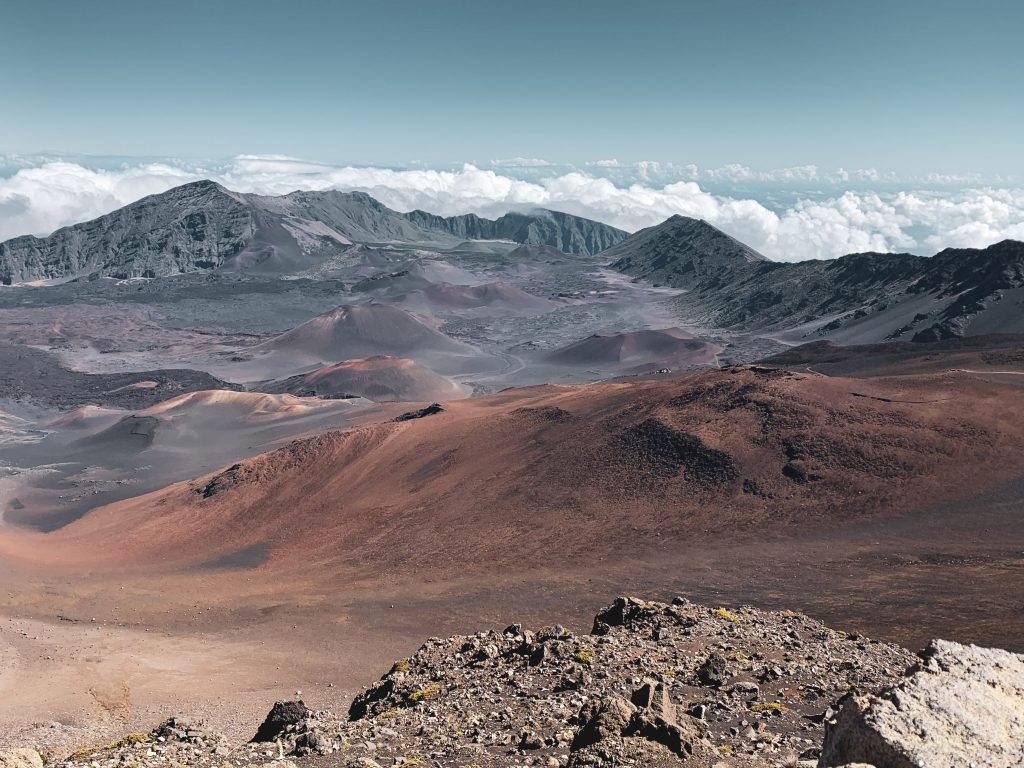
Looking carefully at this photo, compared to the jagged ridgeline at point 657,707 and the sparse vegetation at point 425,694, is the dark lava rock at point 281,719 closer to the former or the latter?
the jagged ridgeline at point 657,707

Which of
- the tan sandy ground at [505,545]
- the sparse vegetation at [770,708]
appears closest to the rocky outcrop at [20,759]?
the tan sandy ground at [505,545]

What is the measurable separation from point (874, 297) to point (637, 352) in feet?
157

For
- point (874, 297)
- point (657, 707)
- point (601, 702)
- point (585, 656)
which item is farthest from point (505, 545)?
point (874, 297)

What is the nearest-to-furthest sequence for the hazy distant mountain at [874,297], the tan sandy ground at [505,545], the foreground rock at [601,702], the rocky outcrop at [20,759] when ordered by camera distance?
the rocky outcrop at [20,759] → the foreground rock at [601,702] → the tan sandy ground at [505,545] → the hazy distant mountain at [874,297]

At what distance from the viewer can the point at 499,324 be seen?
172 metres

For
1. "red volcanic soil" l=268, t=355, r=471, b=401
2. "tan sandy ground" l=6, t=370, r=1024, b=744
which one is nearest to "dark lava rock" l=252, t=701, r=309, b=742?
"tan sandy ground" l=6, t=370, r=1024, b=744

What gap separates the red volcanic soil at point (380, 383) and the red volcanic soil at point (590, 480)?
51.3 m

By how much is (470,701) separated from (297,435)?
194ft

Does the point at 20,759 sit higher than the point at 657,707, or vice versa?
the point at 657,707

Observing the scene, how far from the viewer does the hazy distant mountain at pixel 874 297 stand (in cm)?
10588

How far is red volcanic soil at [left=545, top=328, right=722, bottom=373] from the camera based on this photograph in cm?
12119

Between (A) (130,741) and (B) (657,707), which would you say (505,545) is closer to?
(A) (130,741)

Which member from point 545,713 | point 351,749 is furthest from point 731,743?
point 351,749

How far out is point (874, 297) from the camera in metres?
140
